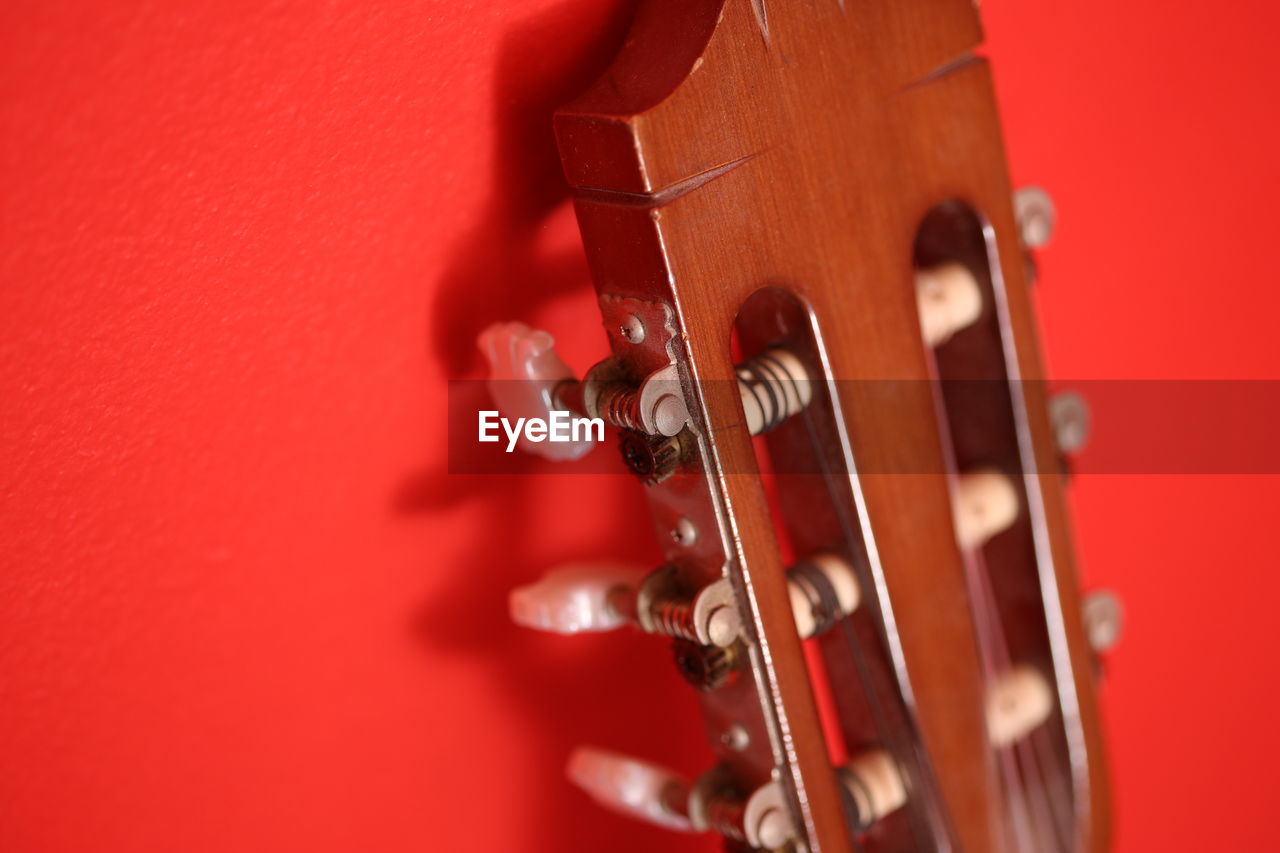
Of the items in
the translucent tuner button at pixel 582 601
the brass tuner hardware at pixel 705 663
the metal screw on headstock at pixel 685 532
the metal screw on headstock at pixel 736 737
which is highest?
the metal screw on headstock at pixel 685 532

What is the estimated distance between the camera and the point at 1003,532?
0.84m

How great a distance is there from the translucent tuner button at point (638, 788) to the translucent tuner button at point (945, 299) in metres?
0.29

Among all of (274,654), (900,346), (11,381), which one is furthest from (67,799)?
(900,346)

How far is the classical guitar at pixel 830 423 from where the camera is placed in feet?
1.96

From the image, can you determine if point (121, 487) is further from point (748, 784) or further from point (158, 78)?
point (748, 784)

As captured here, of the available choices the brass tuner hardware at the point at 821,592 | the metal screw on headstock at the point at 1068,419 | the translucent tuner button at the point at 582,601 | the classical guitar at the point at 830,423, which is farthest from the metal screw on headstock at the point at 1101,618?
the translucent tuner button at the point at 582,601

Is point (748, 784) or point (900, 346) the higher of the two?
point (900, 346)

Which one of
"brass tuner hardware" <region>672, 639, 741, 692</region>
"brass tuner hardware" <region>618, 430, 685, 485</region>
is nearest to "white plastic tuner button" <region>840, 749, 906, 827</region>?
"brass tuner hardware" <region>672, 639, 741, 692</region>

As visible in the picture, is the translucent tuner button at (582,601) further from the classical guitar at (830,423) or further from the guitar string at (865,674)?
the guitar string at (865,674)

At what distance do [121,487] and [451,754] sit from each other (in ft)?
0.91

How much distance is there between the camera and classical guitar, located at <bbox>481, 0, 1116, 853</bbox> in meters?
0.60

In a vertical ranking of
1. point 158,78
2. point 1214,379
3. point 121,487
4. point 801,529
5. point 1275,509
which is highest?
point 158,78

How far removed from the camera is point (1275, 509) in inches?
48.3

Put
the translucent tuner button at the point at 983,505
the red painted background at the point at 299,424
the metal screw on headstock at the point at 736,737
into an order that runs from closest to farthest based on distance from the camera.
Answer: the red painted background at the point at 299,424 < the metal screw on headstock at the point at 736,737 < the translucent tuner button at the point at 983,505
